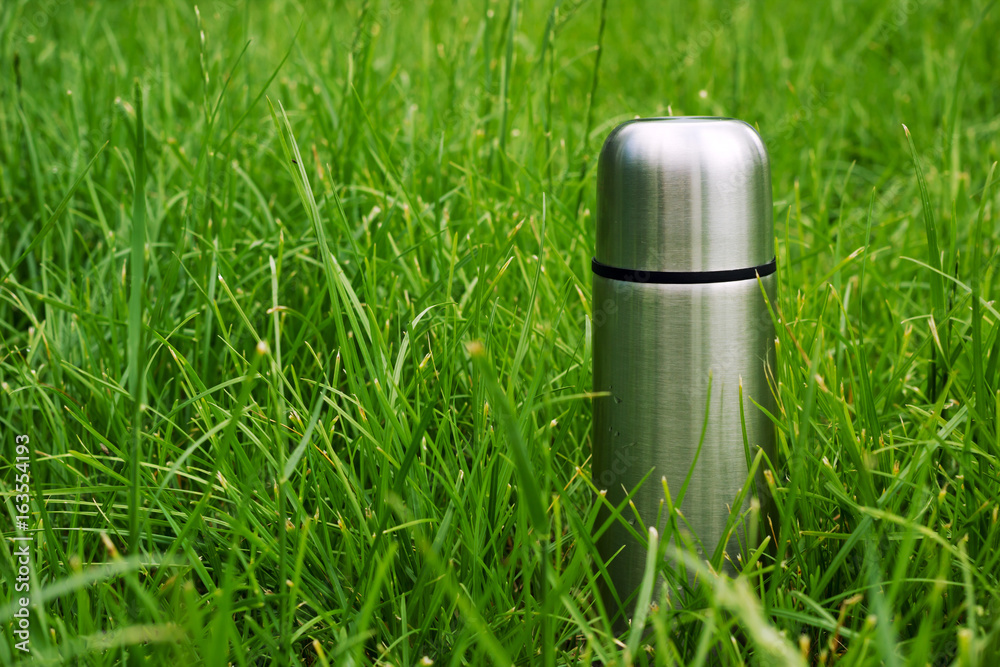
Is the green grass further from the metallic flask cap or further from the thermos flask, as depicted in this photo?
the metallic flask cap

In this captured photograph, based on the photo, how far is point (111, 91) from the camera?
2.65m

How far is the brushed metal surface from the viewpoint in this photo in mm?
1058

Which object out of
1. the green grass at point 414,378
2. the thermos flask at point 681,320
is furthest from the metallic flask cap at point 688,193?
the green grass at point 414,378

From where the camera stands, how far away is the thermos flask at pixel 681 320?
40.6 inches
